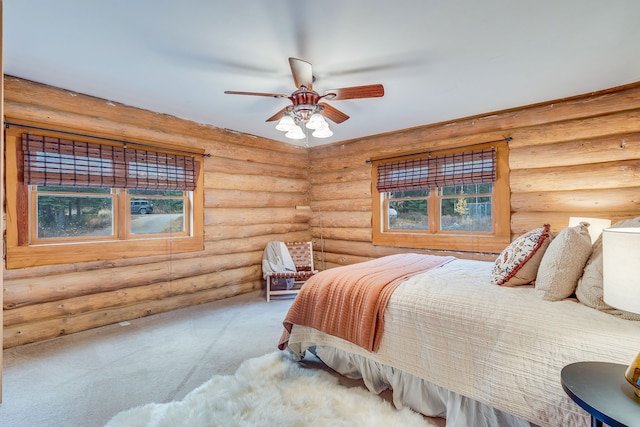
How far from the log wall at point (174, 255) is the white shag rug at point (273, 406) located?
1.76m

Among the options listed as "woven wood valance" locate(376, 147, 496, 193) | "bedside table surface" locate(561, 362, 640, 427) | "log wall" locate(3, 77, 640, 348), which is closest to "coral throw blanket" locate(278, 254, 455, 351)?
"bedside table surface" locate(561, 362, 640, 427)

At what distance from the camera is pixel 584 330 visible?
1.43m

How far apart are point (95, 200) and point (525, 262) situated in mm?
3915

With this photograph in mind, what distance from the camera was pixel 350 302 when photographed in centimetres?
213

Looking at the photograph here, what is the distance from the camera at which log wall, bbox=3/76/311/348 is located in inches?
111

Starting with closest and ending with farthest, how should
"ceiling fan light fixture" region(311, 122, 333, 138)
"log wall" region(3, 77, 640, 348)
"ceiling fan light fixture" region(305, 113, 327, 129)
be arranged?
"ceiling fan light fixture" region(305, 113, 327, 129) < "ceiling fan light fixture" region(311, 122, 333, 138) < "log wall" region(3, 77, 640, 348)

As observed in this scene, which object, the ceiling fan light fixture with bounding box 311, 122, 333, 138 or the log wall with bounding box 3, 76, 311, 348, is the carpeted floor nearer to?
the log wall with bounding box 3, 76, 311, 348

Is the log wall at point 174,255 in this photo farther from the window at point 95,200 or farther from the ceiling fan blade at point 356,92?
the ceiling fan blade at point 356,92

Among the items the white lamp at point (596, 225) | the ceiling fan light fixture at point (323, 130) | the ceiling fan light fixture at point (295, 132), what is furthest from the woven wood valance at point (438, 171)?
the ceiling fan light fixture at point (295, 132)

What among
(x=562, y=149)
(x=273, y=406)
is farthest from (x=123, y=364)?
(x=562, y=149)

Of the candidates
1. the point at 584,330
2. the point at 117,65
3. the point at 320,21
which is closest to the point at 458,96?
the point at 320,21

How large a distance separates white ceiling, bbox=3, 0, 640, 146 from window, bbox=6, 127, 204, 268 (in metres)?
0.61

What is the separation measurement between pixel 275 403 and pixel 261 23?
2308 millimetres

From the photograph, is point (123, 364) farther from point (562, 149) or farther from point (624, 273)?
point (562, 149)
